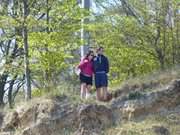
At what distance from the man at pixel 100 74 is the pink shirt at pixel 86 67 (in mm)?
117

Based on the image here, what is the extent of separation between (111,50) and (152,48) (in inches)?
71.7

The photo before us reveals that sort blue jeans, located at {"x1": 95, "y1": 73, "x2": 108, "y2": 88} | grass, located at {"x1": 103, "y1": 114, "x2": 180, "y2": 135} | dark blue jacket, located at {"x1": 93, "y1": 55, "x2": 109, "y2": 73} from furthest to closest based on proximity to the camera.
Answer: dark blue jacket, located at {"x1": 93, "y1": 55, "x2": 109, "y2": 73}
blue jeans, located at {"x1": 95, "y1": 73, "x2": 108, "y2": 88}
grass, located at {"x1": 103, "y1": 114, "x2": 180, "y2": 135}

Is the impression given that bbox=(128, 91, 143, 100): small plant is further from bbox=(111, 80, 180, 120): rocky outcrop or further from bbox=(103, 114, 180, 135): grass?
bbox=(103, 114, 180, 135): grass

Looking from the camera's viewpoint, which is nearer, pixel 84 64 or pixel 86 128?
pixel 86 128

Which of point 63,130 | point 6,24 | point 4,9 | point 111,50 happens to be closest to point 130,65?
point 111,50

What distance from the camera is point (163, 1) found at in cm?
2067

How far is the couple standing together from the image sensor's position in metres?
14.2

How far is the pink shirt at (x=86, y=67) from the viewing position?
1420cm

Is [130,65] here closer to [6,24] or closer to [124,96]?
[6,24]

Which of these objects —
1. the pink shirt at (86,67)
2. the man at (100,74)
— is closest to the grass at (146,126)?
the man at (100,74)

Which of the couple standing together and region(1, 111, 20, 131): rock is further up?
the couple standing together

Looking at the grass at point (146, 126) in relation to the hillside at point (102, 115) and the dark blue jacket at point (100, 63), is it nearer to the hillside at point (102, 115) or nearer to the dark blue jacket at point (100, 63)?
the hillside at point (102, 115)

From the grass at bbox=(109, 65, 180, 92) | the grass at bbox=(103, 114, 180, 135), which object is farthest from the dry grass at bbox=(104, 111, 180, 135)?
the grass at bbox=(109, 65, 180, 92)

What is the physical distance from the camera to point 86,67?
561 inches
